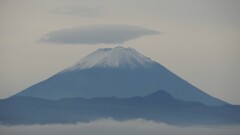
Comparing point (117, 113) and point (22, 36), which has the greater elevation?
point (22, 36)

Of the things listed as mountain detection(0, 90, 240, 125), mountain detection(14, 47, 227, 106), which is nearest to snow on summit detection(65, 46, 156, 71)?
mountain detection(14, 47, 227, 106)

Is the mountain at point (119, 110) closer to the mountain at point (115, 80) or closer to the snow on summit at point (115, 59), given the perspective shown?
the mountain at point (115, 80)

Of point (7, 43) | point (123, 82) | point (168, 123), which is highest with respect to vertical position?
point (7, 43)

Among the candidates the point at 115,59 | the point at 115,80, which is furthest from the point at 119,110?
the point at 115,59

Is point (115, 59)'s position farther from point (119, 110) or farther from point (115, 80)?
point (119, 110)

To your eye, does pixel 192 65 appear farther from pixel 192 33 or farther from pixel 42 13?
pixel 42 13

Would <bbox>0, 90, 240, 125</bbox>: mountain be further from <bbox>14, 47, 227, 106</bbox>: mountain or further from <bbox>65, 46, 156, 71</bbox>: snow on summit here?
<bbox>65, 46, 156, 71</bbox>: snow on summit

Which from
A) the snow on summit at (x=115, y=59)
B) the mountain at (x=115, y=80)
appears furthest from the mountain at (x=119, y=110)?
the snow on summit at (x=115, y=59)

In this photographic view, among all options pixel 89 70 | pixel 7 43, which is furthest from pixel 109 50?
pixel 7 43
